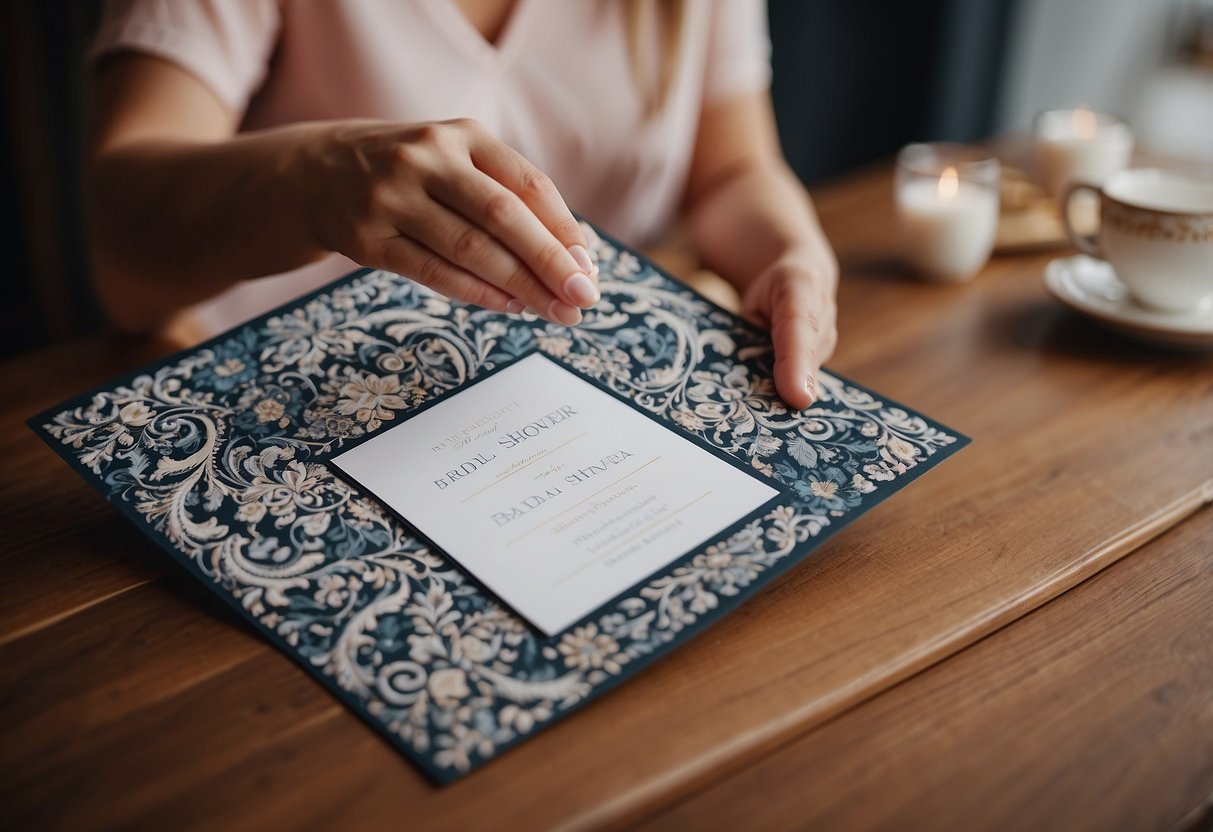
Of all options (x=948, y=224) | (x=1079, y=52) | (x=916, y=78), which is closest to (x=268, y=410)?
(x=948, y=224)

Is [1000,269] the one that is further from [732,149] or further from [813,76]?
[813,76]

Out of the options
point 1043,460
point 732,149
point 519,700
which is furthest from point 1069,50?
point 519,700

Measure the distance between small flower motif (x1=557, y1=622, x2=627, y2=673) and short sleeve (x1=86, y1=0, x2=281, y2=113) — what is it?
0.61 metres

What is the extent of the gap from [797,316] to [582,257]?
0.17 m

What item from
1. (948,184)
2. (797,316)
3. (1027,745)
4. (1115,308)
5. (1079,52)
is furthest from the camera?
(1079,52)

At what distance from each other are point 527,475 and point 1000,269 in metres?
0.61

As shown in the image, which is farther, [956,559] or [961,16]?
[961,16]

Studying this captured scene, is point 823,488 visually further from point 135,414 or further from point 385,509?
Result: point 135,414

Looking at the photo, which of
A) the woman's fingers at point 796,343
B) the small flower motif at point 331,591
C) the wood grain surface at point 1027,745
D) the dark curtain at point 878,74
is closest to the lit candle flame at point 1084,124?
the woman's fingers at point 796,343

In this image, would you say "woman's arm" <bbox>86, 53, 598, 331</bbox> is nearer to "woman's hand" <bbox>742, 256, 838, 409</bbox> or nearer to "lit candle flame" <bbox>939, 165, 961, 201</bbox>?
"woman's hand" <bbox>742, 256, 838, 409</bbox>

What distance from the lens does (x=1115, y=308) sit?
31.0 inches

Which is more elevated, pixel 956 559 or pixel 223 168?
pixel 223 168

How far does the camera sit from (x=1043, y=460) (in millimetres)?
Answer: 652

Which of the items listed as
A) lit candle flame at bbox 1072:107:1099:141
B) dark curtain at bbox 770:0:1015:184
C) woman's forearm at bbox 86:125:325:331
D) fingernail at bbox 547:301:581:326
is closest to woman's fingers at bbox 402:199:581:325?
fingernail at bbox 547:301:581:326
